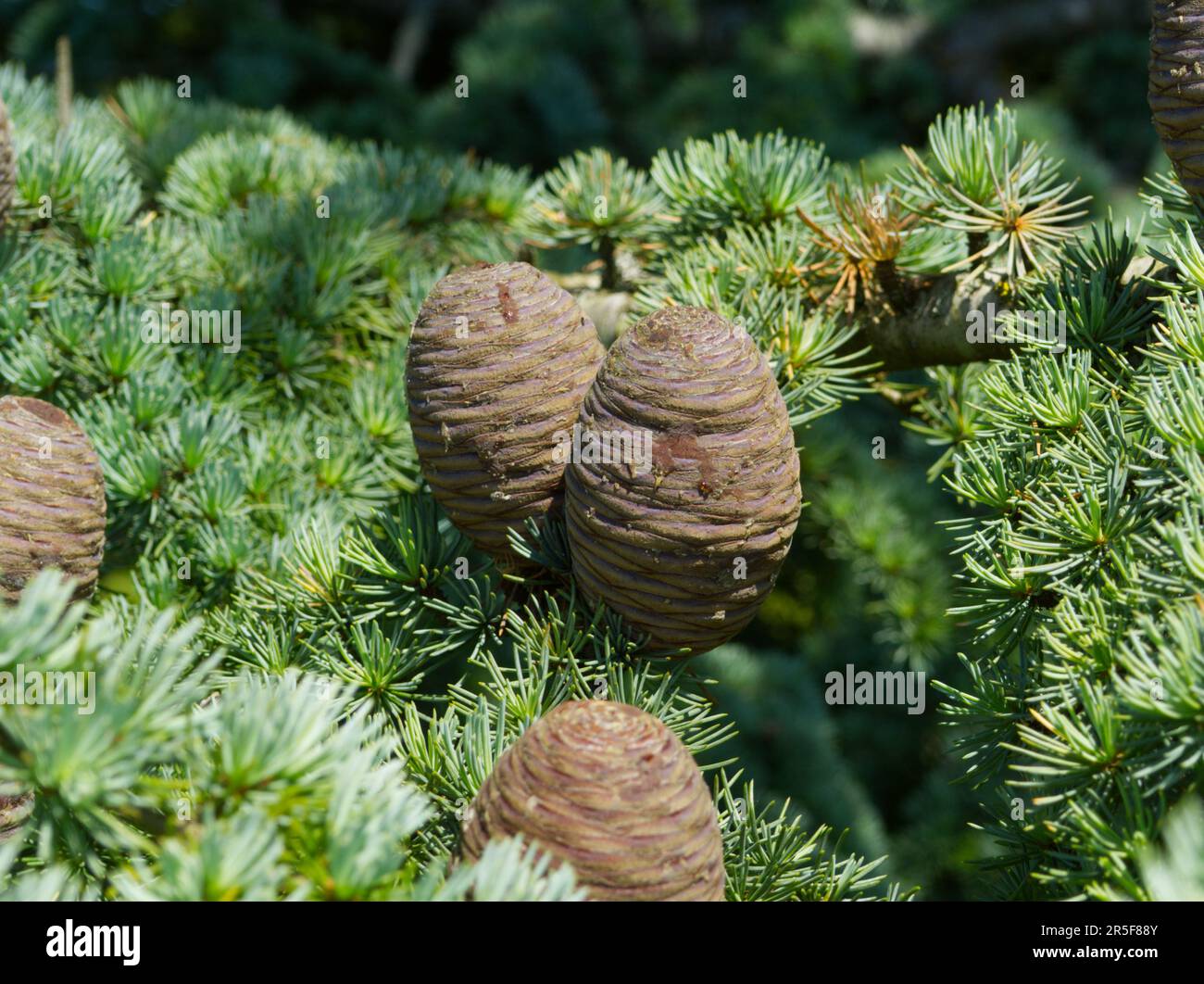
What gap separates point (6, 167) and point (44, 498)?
1.24 ft

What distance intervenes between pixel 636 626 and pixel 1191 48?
52 centimetres

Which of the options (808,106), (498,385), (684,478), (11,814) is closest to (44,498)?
(11,814)

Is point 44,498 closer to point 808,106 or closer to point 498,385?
point 498,385

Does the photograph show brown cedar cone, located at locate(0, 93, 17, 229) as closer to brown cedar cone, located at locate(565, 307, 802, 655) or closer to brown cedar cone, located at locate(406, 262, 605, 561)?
brown cedar cone, located at locate(406, 262, 605, 561)

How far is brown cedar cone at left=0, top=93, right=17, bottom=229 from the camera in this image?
899 mm

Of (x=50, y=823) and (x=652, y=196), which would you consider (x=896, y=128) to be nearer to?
(x=652, y=196)

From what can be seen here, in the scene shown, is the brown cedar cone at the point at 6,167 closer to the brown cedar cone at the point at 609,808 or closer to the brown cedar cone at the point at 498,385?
the brown cedar cone at the point at 498,385

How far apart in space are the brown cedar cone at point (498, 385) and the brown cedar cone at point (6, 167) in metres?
0.43

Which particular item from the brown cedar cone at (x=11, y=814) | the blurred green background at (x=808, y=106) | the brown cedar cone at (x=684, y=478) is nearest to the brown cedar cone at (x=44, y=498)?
the brown cedar cone at (x=11, y=814)

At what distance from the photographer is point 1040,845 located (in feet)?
2.19

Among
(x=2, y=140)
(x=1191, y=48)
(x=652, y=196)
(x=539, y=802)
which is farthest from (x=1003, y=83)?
(x=539, y=802)

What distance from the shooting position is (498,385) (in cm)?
73

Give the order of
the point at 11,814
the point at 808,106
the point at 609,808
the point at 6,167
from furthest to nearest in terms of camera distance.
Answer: the point at 808,106 → the point at 6,167 → the point at 11,814 → the point at 609,808

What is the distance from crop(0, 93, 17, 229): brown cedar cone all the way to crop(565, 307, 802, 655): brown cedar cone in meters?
0.57
